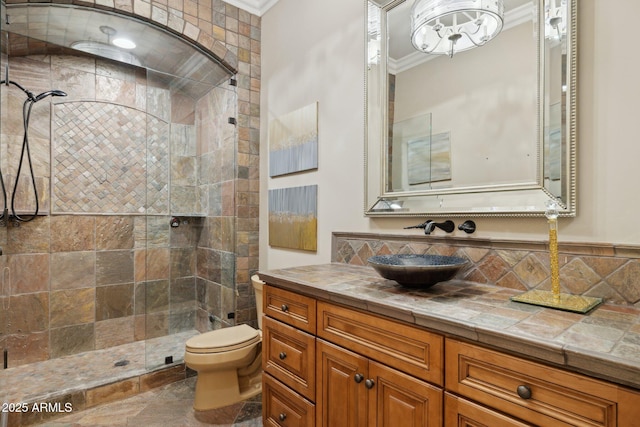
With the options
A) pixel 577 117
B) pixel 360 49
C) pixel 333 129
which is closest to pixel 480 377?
pixel 577 117

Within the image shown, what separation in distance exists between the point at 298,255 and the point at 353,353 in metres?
1.26

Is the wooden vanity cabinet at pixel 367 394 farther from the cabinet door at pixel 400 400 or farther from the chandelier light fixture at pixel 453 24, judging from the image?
the chandelier light fixture at pixel 453 24

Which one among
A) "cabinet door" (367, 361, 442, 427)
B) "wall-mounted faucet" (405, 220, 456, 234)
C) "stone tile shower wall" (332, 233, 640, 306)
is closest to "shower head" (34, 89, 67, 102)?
"stone tile shower wall" (332, 233, 640, 306)

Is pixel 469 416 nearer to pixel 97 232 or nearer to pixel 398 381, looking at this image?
pixel 398 381

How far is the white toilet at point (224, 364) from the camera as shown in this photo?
2.00 metres

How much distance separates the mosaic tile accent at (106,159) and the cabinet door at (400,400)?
2.61m

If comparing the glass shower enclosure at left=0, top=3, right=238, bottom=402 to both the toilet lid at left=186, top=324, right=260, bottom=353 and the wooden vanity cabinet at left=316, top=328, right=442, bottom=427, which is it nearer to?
the toilet lid at left=186, top=324, right=260, bottom=353

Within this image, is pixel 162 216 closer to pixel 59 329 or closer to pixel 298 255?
pixel 59 329

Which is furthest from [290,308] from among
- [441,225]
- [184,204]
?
[184,204]

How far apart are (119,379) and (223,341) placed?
0.87 m

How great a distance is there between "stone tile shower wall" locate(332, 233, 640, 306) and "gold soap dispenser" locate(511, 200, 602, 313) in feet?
0.22

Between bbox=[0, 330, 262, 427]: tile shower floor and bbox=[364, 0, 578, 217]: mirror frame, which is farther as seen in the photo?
bbox=[0, 330, 262, 427]: tile shower floor

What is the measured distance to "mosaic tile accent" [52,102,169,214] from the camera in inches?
109

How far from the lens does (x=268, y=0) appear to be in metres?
2.74
